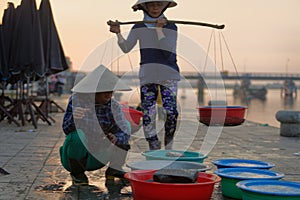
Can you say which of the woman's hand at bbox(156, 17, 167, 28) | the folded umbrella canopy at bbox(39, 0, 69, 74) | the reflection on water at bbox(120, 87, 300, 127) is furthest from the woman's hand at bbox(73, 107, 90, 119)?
the folded umbrella canopy at bbox(39, 0, 69, 74)

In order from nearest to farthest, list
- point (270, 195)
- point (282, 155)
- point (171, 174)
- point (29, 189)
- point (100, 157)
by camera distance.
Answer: point (270, 195) < point (171, 174) < point (29, 189) < point (100, 157) < point (282, 155)

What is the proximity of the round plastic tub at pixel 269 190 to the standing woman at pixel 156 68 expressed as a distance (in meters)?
1.92

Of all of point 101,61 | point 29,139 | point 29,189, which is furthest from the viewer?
point 29,139

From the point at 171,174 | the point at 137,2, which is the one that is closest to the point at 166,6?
the point at 137,2

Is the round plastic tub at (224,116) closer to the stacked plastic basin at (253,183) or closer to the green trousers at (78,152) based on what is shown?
the stacked plastic basin at (253,183)

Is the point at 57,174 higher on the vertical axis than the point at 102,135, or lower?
lower

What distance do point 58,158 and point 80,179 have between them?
1.31m

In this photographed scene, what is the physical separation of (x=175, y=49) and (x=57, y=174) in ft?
5.72

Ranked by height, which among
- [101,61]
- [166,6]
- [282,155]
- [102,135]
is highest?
[166,6]

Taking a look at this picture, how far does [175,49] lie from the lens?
518 centimetres

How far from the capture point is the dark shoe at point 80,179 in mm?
4184

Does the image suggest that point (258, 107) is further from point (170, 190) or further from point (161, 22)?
point (170, 190)

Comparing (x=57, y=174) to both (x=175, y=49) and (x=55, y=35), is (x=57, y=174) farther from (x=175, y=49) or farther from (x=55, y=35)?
(x=55, y=35)

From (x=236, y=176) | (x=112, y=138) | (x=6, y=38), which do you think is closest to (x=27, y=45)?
(x=6, y=38)
